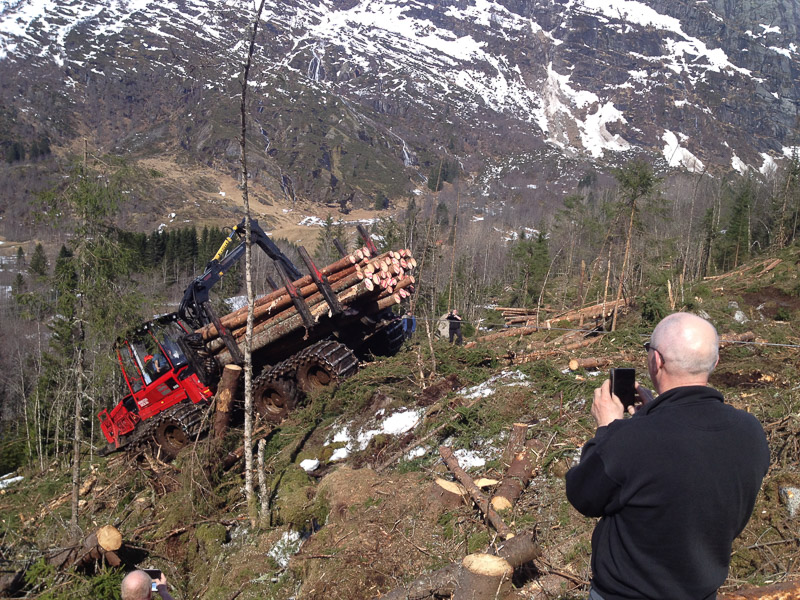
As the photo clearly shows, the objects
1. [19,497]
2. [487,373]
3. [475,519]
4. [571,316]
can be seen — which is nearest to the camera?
[475,519]

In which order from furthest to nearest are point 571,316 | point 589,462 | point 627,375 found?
point 571,316, point 627,375, point 589,462

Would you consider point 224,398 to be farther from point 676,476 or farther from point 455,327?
point 455,327

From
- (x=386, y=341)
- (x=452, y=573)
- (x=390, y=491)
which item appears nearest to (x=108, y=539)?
(x=390, y=491)

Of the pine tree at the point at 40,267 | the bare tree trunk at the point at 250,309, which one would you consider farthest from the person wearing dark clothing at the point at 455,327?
the pine tree at the point at 40,267

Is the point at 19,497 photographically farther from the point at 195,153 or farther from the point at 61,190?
the point at 195,153

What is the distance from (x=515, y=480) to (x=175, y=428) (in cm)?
765

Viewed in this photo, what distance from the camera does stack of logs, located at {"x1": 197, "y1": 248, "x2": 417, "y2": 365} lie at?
35.3 ft

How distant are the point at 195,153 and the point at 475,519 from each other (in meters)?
168

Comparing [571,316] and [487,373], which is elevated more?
[487,373]

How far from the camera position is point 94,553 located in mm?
6211

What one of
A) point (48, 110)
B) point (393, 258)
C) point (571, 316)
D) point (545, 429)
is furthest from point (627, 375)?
point (48, 110)

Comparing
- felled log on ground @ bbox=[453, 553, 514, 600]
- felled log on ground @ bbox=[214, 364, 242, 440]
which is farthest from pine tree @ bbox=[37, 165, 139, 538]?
felled log on ground @ bbox=[453, 553, 514, 600]

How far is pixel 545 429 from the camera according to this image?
21.4 feet

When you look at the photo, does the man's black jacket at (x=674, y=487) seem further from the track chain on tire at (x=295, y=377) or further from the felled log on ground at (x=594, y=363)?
the track chain on tire at (x=295, y=377)
